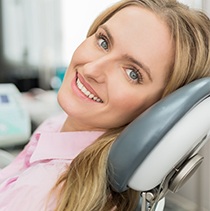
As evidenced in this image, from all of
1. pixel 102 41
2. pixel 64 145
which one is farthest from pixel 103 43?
pixel 64 145

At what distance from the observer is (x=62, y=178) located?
0.82 meters

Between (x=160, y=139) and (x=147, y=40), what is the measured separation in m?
0.26

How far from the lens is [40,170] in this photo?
2.82 feet

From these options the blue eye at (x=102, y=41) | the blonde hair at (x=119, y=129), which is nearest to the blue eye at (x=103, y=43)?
the blue eye at (x=102, y=41)

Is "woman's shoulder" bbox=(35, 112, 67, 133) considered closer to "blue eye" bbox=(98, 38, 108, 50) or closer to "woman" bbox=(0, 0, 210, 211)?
"woman" bbox=(0, 0, 210, 211)

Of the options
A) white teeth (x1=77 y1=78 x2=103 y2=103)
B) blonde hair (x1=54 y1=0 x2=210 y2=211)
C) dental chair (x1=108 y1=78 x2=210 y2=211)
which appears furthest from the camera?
white teeth (x1=77 y1=78 x2=103 y2=103)

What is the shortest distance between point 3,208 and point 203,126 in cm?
43

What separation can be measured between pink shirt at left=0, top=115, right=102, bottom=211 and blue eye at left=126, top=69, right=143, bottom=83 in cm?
15

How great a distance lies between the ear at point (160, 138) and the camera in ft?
2.19

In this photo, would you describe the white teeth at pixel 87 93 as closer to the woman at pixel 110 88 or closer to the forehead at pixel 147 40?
the woman at pixel 110 88

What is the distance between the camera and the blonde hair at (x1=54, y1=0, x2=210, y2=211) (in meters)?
0.80

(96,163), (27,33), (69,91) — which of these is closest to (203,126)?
(96,163)

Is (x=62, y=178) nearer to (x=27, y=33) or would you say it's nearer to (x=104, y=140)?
(x=104, y=140)

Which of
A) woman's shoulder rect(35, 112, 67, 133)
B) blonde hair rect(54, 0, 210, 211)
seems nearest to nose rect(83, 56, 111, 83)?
blonde hair rect(54, 0, 210, 211)
